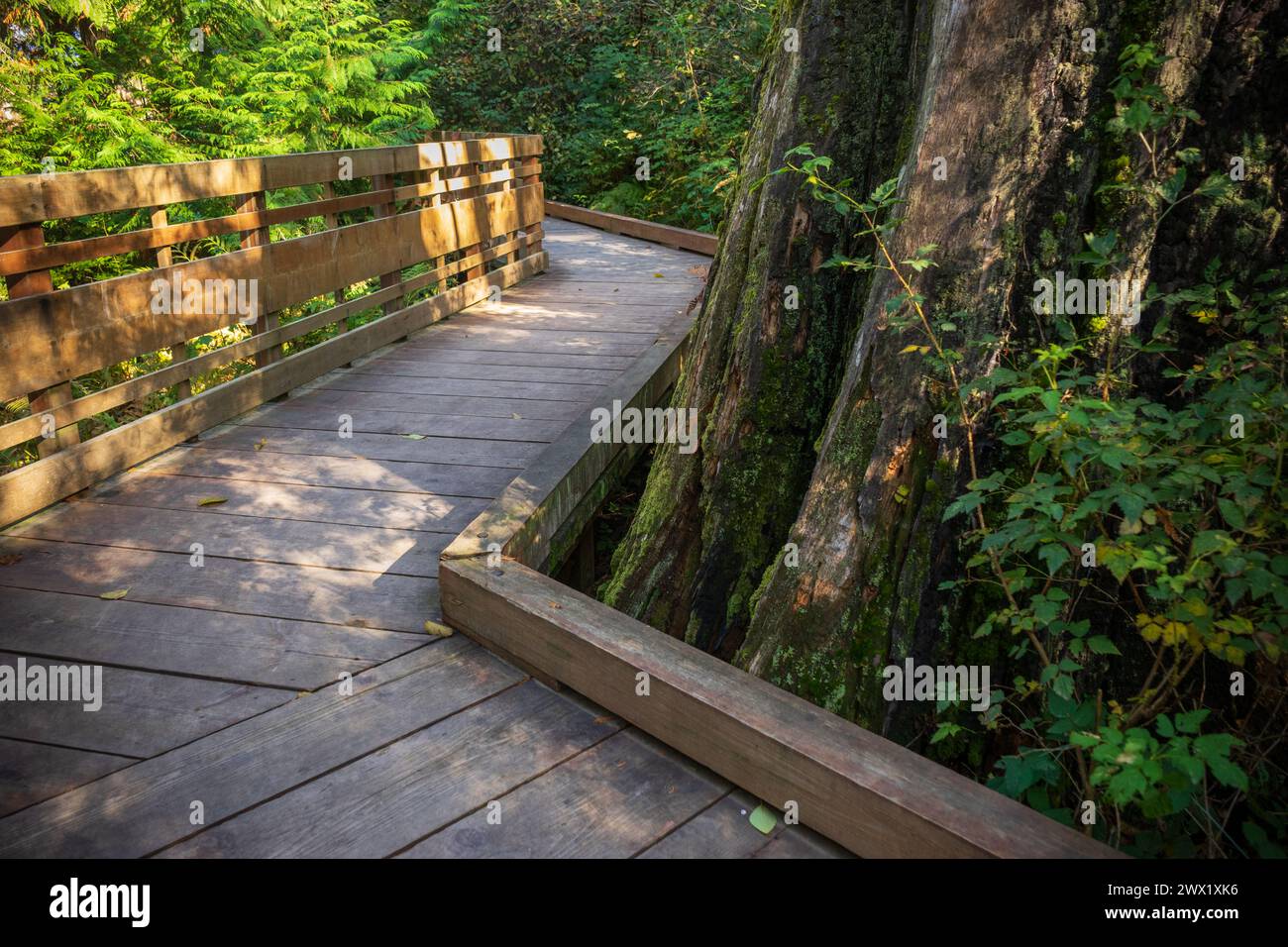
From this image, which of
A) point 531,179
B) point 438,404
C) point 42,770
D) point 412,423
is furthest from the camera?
point 531,179

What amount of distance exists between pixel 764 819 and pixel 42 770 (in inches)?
74.9

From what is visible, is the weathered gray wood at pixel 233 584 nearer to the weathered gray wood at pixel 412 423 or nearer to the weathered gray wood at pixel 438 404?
the weathered gray wood at pixel 412 423

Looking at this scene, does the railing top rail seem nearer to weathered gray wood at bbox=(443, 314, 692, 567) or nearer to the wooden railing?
the wooden railing

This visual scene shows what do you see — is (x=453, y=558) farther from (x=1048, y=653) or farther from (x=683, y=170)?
(x=683, y=170)

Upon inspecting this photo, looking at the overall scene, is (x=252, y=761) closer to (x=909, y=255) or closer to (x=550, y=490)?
(x=550, y=490)

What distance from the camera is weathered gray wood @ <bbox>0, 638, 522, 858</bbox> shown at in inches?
93.1

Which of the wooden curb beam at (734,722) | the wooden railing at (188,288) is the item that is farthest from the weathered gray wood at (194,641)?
the wooden railing at (188,288)

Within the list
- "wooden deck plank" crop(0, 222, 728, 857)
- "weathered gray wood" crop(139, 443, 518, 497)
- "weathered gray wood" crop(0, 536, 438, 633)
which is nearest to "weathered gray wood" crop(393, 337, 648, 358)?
"wooden deck plank" crop(0, 222, 728, 857)

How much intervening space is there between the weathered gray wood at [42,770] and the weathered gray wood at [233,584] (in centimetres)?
81

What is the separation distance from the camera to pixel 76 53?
11258 mm

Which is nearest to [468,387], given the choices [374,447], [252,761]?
[374,447]

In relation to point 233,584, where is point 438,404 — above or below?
above

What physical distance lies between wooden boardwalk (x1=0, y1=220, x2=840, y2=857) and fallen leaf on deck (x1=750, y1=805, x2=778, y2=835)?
21mm

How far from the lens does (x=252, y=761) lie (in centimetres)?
264
